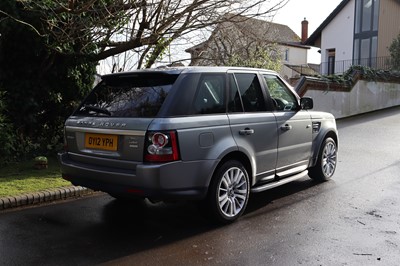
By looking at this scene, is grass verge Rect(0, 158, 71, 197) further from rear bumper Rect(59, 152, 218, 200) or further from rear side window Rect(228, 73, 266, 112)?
rear side window Rect(228, 73, 266, 112)

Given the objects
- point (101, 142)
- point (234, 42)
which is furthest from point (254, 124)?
point (234, 42)

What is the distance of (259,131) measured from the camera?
5.30 m

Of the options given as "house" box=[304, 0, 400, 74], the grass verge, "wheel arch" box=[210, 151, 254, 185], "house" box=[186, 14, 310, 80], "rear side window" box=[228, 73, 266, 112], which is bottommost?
the grass verge

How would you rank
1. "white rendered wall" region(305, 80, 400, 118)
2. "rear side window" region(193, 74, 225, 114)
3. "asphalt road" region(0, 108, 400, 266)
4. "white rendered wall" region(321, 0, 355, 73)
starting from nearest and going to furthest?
"asphalt road" region(0, 108, 400, 266), "rear side window" region(193, 74, 225, 114), "white rendered wall" region(305, 80, 400, 118), "white rendered wall" region(321, 0, 355, 73)

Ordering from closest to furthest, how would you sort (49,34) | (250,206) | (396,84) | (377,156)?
1. (250,206)
2. (49,34)
3. (377,156)
4. (396,84)

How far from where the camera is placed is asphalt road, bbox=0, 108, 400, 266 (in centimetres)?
400

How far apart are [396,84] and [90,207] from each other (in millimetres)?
17816

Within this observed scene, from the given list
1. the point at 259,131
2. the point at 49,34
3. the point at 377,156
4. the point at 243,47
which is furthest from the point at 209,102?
the point at 243,47

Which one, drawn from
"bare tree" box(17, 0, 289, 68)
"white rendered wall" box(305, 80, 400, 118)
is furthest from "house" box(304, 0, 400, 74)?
"bare tree" box(17, 0, 289, 68)

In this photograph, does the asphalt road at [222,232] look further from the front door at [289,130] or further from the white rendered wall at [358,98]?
the white rendered wall at [358,98]

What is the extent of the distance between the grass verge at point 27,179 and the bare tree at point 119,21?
227 cm

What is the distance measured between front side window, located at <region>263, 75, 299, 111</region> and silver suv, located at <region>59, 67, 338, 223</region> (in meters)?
0.04

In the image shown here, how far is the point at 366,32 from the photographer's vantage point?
30156mm

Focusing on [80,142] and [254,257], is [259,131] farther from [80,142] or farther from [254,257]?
[80,142]
